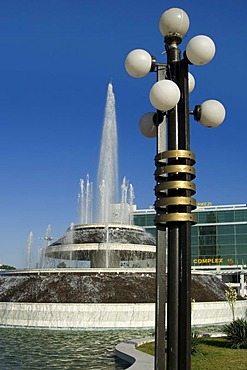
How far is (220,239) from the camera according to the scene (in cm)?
5525

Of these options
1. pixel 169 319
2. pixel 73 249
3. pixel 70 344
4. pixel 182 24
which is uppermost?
pixel 182 24

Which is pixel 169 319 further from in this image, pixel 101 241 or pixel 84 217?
pixel 84 217

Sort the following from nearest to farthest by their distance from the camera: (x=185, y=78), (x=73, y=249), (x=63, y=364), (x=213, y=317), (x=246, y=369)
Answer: (x=185, y=78)
(x=246, y=369)
(x=63, y=364)
(x=213, y=317)
(x=73, y=249)

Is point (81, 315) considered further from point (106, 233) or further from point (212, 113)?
point (212, 113)

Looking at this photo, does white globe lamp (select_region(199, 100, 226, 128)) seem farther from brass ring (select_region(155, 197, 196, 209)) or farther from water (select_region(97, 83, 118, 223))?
Result: water (select_region(97, 83, 118, 223))

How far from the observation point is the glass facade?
54.0 m

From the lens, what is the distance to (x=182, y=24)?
492 centimetres

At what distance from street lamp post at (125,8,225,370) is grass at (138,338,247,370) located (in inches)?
182

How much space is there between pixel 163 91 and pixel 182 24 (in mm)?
1001

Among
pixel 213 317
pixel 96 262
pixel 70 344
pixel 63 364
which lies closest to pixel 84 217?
pixel 96 262

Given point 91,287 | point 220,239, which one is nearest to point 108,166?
point 91,287

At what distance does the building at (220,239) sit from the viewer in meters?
53.5

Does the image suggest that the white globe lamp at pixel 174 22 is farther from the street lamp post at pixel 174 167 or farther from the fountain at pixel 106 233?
the fountain at pixel 106 233

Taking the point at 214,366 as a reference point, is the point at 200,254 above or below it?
above
